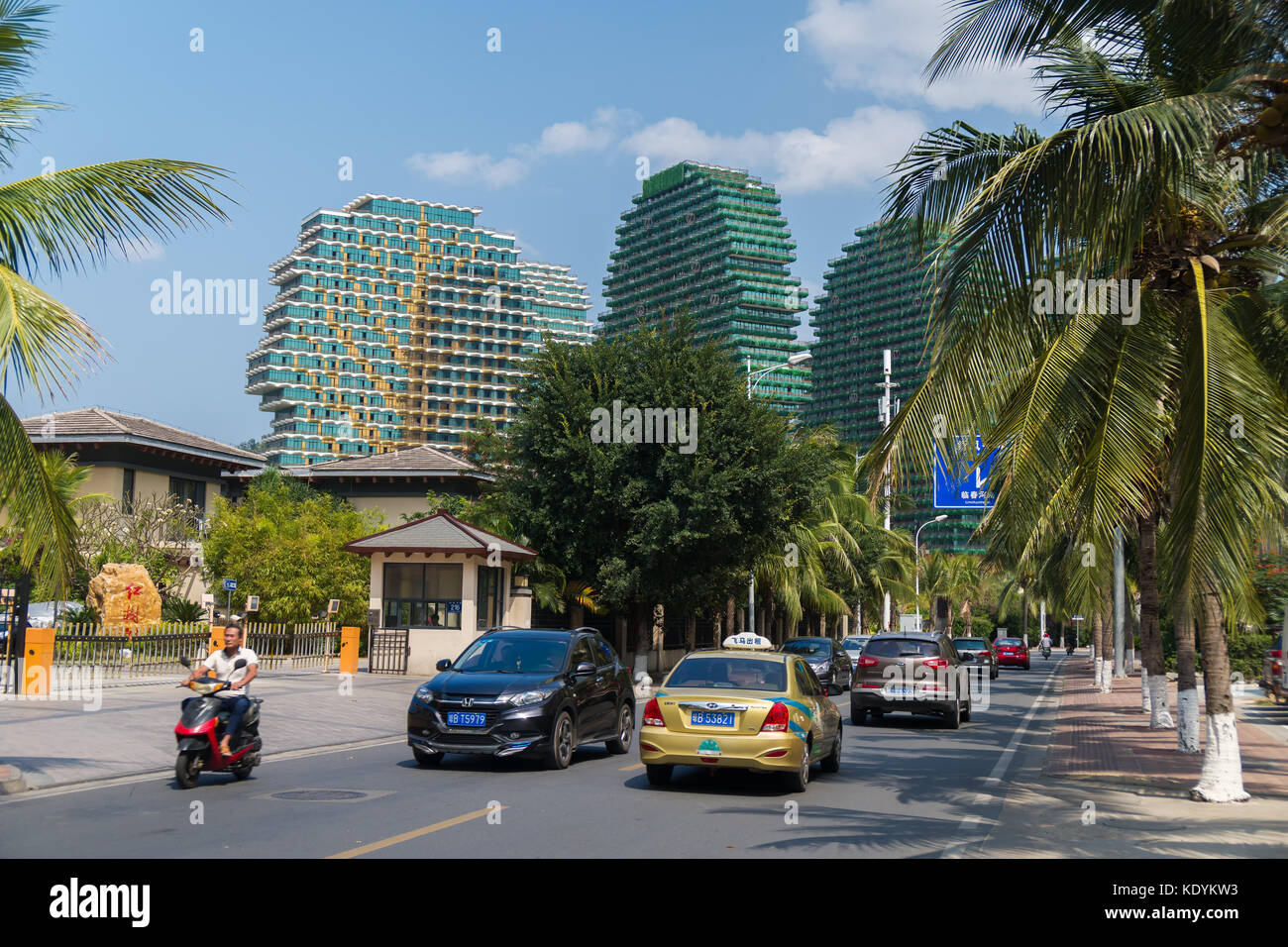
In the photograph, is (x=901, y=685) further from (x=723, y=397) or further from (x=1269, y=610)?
(x=1269, y=610)

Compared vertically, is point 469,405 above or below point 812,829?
above

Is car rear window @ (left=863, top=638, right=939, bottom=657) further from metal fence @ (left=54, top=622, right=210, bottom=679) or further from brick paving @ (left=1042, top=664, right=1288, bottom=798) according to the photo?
metal fence @ (left=54, top=622, right=210, bottom=679)

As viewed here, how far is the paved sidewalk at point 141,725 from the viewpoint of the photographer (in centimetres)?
1347

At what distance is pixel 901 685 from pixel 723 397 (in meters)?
12.4

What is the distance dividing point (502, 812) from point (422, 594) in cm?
2331

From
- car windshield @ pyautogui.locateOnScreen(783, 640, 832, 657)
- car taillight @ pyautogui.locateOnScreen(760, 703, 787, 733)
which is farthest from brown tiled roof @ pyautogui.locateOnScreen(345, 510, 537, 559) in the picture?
car taillight @ pyautogui.locateOnScreen(760, 703, 787, 733)

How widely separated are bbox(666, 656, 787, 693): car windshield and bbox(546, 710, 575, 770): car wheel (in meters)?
1.71

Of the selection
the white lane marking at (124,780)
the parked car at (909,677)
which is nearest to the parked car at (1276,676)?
the parked car at (909,677)

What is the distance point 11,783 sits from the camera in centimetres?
1142

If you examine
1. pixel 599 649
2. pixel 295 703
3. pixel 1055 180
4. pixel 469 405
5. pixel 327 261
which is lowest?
pixel 295 703

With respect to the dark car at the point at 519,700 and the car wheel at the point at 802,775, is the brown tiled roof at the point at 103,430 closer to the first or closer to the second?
the dark car at the point at 519,700

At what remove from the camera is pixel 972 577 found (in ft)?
325

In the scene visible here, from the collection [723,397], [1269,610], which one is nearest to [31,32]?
[723,397]
